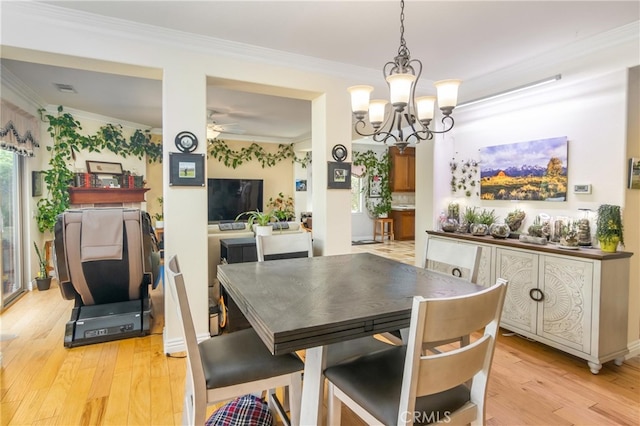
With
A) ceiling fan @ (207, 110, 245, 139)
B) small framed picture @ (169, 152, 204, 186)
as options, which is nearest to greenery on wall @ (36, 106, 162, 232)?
ceiling fan @ (207, 110, 245, 139)

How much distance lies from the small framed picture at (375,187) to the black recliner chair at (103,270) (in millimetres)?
6520

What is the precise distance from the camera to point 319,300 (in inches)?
55.4

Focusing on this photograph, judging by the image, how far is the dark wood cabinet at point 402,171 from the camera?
8.91 metres

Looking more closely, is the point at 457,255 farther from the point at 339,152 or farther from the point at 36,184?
the point at 36,184

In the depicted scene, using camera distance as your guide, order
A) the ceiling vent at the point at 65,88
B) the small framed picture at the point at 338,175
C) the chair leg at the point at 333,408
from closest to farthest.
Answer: the chair leg at the point at 333,408 → the small framed picture at the point at 338,175 → the ceiling vent at the point at 65,88

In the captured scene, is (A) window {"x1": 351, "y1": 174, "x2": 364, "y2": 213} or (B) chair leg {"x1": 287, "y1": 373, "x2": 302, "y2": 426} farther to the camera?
(A) window {"x1": 351, "y1": 174, "x2": 364, "y2": 213}

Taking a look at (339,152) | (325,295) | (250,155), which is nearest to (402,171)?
(250,155)

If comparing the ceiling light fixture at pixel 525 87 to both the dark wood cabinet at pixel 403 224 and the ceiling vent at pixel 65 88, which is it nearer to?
the ceiling vent at pixel 65 88

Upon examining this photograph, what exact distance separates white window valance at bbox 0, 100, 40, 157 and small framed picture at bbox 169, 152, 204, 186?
208 centimetres

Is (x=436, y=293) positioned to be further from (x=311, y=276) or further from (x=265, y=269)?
(x=265, y=269)

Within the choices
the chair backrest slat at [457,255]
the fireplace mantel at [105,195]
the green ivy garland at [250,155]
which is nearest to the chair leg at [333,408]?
the chair backrest slat at [457,255]

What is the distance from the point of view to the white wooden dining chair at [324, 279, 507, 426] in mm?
1013

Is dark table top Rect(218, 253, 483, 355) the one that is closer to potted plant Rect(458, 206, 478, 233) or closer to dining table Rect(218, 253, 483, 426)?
dining table Rect(218, 253, 483, 426)

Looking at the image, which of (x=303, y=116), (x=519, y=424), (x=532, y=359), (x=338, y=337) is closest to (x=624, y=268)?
(x=532, y=359)
